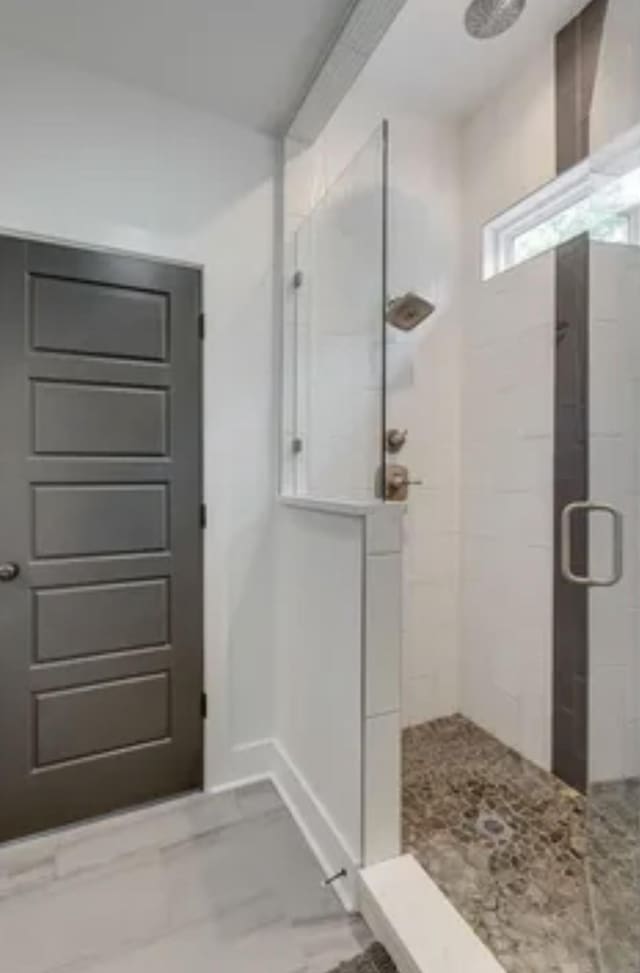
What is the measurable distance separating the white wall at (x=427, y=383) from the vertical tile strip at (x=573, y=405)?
0.63 meters

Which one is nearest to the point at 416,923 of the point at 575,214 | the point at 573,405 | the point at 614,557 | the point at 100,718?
the point at 614,557

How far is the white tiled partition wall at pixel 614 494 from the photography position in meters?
1.82

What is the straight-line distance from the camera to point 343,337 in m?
2.26

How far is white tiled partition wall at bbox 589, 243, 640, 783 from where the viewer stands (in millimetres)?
1817

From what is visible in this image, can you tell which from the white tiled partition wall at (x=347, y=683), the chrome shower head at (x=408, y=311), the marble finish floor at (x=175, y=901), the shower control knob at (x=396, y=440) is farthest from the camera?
the shower control knob at (x=396, y=440)

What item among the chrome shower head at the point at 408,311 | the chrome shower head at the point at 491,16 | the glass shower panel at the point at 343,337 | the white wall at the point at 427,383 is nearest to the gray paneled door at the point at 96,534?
the glass shower panel at the point at 343,337

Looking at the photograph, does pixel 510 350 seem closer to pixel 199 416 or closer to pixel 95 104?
pixel 199 416

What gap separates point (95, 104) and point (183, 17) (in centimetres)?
49

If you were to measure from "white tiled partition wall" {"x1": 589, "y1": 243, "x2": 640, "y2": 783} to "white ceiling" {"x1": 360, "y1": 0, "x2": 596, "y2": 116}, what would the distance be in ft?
3.34

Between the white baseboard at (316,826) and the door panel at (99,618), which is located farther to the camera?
the door panel at (99,618)

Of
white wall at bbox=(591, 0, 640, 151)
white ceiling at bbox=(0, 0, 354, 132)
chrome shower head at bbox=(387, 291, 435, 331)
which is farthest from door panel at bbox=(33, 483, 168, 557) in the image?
white wall at bbox=(591, 0, 640, 151)

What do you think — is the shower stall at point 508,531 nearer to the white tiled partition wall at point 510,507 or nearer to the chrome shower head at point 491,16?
the white tiled partition wall at point 510,507

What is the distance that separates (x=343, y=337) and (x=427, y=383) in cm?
67

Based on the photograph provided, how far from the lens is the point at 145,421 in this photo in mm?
2123
